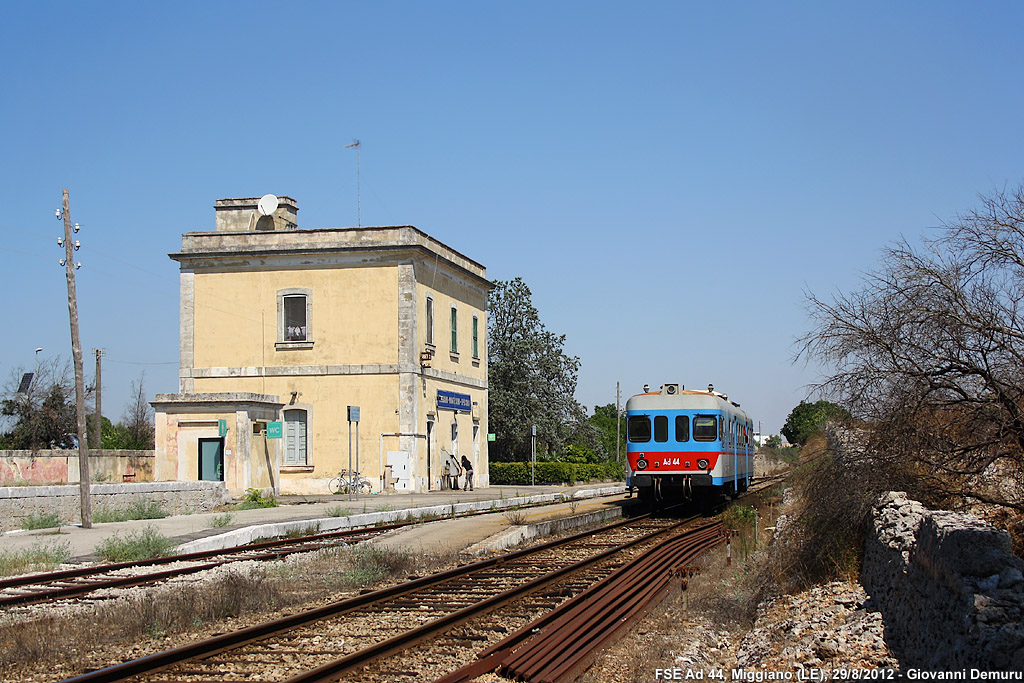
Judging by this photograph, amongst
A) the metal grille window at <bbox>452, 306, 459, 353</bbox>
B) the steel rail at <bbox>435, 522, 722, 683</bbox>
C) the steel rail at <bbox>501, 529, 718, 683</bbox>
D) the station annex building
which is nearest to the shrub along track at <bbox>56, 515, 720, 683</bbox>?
the steel rail at <bbox>435, 522, 722, 683</bbox>

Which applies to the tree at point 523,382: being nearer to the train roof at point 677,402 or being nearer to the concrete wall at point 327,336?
the concrete wall at point 327,336

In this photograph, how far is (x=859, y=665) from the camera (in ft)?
22.8

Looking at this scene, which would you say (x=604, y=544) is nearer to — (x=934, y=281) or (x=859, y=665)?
(x=934, y=281)

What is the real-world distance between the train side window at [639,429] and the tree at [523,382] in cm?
2519

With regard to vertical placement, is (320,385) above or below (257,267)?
below

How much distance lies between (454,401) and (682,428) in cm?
1496

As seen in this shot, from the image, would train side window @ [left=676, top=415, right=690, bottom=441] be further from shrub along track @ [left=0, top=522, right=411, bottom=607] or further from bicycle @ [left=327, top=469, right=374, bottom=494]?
bicycle @ [left=327, top=469, right=374, bottom=494]

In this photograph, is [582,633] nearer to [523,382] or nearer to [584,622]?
[584,622]

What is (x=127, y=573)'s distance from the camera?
13.5m

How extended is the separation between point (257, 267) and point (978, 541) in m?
31.6

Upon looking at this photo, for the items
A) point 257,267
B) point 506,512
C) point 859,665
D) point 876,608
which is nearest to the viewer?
point 859,665

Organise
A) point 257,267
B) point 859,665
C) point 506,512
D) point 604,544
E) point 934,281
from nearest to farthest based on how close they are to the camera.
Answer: point 859,665 → point 934,281 → point 604,544 → point 506,512 → point 257,267

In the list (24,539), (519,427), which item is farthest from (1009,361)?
(519,427)

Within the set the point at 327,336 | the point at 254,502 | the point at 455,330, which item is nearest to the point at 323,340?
the point at 327,336
